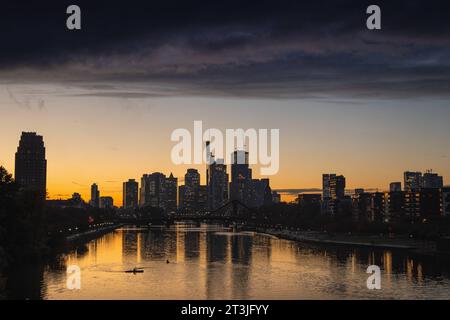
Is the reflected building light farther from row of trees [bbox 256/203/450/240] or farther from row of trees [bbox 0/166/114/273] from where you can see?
row of trees [bbox 0/166/114/273]

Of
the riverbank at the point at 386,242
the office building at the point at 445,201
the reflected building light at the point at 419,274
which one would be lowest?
the riverbank at the point at 386,242

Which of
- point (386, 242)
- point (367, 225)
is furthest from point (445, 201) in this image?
point (386, 242)

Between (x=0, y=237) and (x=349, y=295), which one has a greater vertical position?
(x=0, y=237)

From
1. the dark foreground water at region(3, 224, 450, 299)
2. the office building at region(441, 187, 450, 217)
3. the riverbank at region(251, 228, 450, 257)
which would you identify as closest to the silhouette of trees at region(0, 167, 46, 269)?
the dark foreground water at region(3, 224, 450, 299)

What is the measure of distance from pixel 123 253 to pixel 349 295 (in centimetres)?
4677

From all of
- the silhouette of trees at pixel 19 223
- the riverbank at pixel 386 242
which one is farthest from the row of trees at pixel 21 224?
the riverbank at pixel 386 242

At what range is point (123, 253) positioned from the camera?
274 ft

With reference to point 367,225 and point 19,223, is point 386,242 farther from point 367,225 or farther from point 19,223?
point 19,223

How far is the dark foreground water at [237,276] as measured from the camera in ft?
142

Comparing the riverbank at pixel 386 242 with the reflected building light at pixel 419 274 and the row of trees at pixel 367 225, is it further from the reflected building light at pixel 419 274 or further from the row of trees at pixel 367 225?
the reflected building light at pixel 419 274

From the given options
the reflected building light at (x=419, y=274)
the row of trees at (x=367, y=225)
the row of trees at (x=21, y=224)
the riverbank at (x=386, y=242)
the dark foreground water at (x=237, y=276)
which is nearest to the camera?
the dark foreground water at (x=237, y=276)
